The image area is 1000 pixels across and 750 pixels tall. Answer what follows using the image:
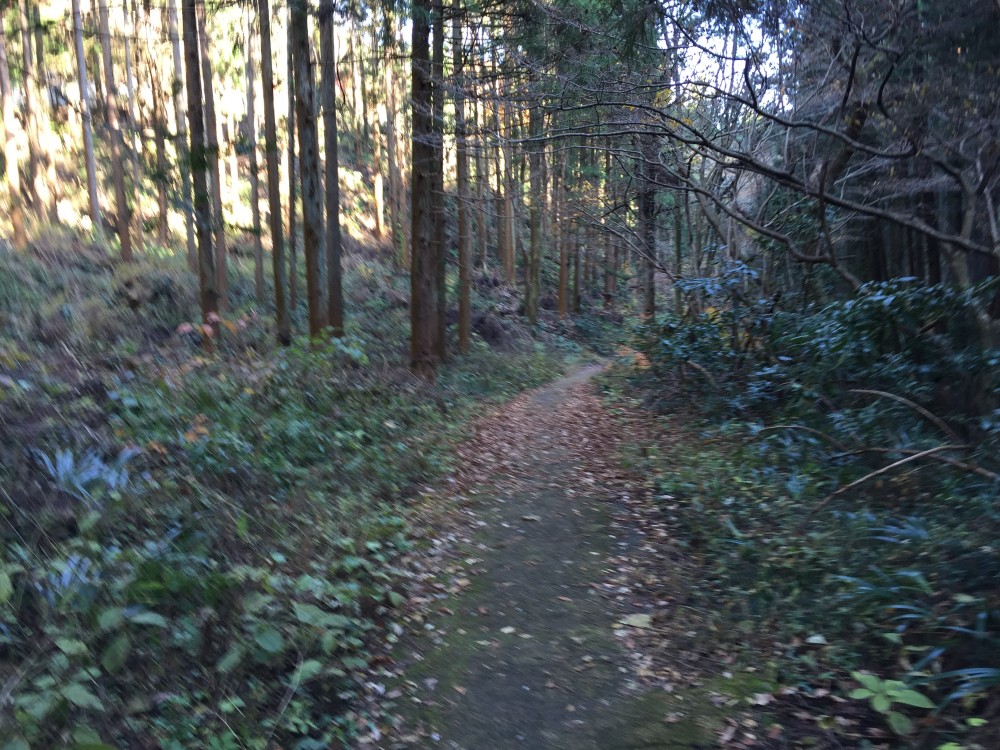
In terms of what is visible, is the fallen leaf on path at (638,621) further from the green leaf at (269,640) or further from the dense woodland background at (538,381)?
the green leaf at (269,640)

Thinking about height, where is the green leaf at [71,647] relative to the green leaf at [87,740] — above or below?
above

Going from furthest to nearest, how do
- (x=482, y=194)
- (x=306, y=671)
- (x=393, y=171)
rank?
(x=393, y=171)
(x=482, y=194)
(x=306, y=671)

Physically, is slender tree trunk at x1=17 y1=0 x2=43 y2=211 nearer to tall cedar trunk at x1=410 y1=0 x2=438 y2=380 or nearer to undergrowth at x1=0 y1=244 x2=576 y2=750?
undergrowth at x1=0 y1=244 x2=576 y2=750

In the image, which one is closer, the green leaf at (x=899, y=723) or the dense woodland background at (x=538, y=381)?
the green leaf at (x=899, y=723)

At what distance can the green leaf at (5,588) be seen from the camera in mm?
3872

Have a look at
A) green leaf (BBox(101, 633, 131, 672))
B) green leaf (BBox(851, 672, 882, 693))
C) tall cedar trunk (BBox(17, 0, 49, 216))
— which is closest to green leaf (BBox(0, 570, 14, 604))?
green leaf (BBox(101, 633, 131, 672))

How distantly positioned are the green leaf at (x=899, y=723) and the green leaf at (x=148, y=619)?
14.0 ft

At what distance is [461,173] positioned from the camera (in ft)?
53.8

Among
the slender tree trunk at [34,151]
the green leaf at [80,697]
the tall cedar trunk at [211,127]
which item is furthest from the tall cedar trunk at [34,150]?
the green leaf at [80,697]

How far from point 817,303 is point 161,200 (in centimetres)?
2164

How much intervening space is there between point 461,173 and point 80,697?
14699 mm

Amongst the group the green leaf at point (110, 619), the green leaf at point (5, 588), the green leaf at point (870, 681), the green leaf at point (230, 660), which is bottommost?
the green leaf at point (230, 660)

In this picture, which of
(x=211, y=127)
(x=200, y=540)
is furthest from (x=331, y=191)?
(x=200, y=540)

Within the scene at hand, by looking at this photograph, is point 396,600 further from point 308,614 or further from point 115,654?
point 115,654
